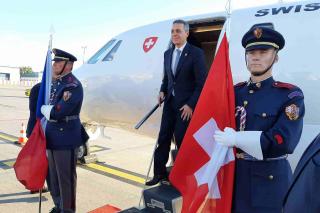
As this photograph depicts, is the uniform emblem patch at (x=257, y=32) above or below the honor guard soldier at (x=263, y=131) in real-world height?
above

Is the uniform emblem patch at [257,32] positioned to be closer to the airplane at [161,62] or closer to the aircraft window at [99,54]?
the airplane at [161,62]

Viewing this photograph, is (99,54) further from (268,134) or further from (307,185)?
(307,185)

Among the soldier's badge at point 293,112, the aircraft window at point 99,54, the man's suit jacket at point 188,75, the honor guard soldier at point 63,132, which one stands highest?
the aircraft window at point 99,54

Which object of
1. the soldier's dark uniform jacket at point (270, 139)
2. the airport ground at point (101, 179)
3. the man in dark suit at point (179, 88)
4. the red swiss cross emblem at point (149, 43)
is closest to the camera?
the soldier's dark uniform jacket at point (270, 139)

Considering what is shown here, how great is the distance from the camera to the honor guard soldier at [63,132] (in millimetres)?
4344

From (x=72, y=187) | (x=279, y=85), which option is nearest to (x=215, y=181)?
(x=279, y=85)

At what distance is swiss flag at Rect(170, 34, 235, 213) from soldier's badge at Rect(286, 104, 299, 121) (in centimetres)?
40

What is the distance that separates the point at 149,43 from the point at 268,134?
11.2 ft

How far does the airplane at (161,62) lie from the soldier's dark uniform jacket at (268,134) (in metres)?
0.57

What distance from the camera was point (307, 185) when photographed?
1064 millimetres

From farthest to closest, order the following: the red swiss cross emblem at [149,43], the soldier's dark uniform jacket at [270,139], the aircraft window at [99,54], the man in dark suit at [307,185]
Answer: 1. the aircraft window at [99,54]
2. the red swiss cross emblem at [149,43]
3. the soldier's dark uniform jacket at [270,139]
4. the man in dark suit at [307,185]

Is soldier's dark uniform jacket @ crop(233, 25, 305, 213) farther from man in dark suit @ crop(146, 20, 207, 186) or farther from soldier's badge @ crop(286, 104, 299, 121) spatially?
man in dark suit @ crop(146, 20, 207, 186)

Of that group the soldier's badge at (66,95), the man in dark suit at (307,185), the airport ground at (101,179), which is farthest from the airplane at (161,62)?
the man in dark suit at (307,185)

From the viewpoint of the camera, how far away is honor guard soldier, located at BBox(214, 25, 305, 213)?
221cm
